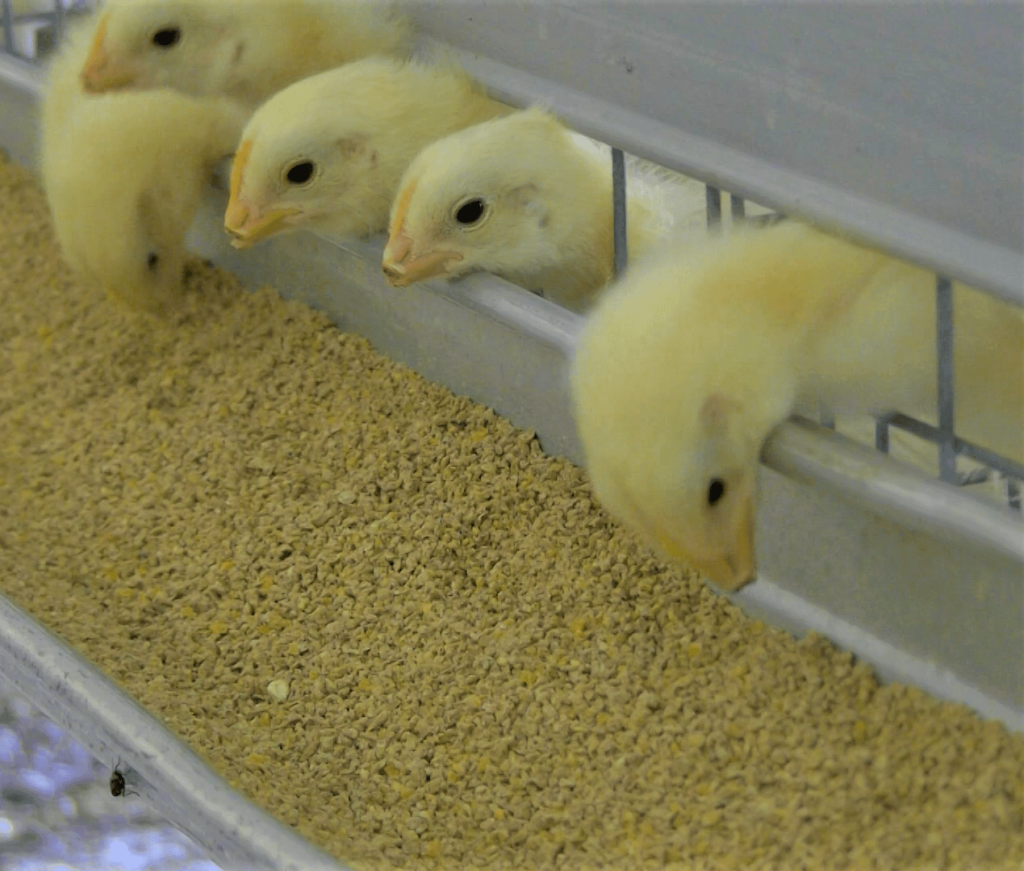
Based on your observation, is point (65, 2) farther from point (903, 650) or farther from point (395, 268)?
point (903, 650)

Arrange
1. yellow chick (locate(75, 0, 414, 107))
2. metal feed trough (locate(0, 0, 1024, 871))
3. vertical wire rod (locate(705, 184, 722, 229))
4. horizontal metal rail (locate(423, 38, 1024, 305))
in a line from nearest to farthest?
horizontal metal rail (locate(423, 38, 1024, 305)) → metal feed trough (locate(0, 0, 1024, 871)) → vertical wire rod (locate(705, 184, 722, 229)) → yellow chick (locate(75, 0, 414, 107))

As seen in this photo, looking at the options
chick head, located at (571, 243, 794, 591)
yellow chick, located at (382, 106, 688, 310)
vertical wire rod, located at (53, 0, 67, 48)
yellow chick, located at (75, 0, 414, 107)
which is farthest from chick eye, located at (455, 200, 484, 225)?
vertical wire rod, located at (53, 0, 67, 48)

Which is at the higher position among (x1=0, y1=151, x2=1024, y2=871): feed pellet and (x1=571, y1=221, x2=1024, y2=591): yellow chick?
(x1=571, y1=221, x2=1024, y2=591): yellow chick

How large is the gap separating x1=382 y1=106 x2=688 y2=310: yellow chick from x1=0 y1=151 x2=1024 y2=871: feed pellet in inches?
10.8

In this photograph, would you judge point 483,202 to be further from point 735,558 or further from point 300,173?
point 735,558

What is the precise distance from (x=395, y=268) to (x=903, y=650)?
793mm

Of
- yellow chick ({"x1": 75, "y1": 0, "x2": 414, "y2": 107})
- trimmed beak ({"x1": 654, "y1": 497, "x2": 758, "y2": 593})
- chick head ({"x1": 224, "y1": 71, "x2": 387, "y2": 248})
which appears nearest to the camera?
trimmed beak ({"x1": 654, "y1": 497, "x2": 758, "y2": 593})

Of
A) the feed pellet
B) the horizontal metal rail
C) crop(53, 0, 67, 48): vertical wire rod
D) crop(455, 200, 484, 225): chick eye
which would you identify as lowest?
the feed pellet

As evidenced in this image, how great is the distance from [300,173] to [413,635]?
69 centimetres

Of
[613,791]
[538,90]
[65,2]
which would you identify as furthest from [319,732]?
[65,2]

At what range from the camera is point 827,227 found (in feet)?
4.87

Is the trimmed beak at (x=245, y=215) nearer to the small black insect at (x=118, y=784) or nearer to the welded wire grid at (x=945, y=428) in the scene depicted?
the welded wire grid at (x=945, y=428)

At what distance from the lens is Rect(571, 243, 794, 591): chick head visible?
1474 millimetres

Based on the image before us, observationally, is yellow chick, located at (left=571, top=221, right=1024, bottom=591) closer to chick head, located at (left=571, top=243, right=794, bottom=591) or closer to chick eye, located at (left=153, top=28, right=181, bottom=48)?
chick head, located at (left=571, top=243, right=794, bottom=591)
